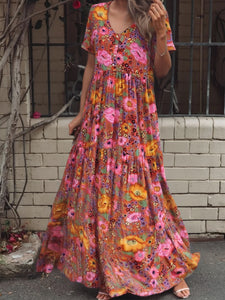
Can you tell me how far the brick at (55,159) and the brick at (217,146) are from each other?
3.76ft

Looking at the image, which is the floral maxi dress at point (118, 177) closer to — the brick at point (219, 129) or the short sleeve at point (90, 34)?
the short sleeve at point (90, 34)

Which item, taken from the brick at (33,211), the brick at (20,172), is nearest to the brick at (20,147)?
the brick at (20,172)

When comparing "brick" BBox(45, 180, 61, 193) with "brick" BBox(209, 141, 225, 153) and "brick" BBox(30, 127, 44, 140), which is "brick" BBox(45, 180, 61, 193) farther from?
"brick" BBox(209, 141, 225, 153)

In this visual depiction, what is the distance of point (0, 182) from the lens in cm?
379

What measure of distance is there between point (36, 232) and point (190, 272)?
1403 millimetres

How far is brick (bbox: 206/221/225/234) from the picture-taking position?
166 inches

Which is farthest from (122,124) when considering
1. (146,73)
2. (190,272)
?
(190,272)

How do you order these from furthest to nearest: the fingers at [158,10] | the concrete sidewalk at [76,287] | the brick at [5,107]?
1. the brick at [5,107]
2. the concrete sidewalk at [76,287]
3. the fingers at [158,10]

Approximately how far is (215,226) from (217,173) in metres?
0.44

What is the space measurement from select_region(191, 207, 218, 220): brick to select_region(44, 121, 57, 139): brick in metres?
1.26

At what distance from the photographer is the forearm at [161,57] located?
3.00 m

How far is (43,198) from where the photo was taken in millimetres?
4152

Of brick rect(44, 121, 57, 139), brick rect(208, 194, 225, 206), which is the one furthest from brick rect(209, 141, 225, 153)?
brick rect(44, 121, 57, 139)

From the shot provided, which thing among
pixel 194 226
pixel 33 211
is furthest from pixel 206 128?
pixel 33 211
